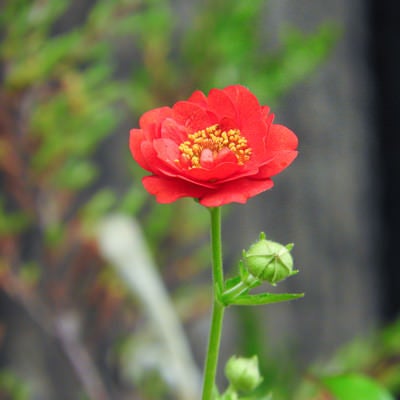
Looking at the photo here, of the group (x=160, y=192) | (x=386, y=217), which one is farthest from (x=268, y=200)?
(x=160, y=192)

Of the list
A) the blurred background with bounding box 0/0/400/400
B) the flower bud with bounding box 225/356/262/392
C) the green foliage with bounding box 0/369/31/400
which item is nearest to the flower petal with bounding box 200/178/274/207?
the flower bud with bounding box 225/356/262/392

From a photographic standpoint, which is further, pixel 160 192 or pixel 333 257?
pixel 333 257

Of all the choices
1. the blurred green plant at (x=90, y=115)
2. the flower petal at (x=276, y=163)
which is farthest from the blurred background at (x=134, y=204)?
the flower petal at (x=276, y=163)

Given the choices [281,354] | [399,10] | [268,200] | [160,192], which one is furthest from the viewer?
[399,10]

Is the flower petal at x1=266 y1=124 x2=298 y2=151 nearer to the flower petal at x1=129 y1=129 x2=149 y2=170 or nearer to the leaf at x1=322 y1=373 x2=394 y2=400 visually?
the flower petal at x1=129 y1=129 x2=149 y2=170

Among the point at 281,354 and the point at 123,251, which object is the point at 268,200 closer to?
the point at 281,354

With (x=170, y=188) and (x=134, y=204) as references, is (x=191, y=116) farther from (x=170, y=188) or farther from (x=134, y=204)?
(x=134, y=204)
